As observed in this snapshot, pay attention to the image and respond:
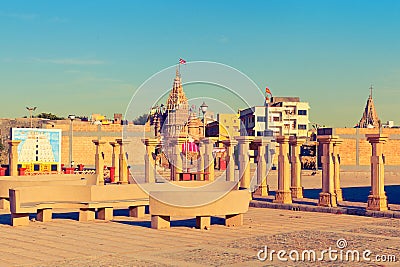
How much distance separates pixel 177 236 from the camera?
11.0 m

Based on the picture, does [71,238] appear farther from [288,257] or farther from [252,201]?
[252,201]

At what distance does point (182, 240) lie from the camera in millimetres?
10539

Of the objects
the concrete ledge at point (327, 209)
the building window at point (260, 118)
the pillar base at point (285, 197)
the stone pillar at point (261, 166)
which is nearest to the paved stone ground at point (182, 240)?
the concrete ledge at point (327, 209)

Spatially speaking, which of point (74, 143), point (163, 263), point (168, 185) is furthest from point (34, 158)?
point (163, 263)

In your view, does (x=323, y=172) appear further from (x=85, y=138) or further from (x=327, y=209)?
(x=85, y=138)

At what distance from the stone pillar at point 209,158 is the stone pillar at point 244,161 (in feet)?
8.07

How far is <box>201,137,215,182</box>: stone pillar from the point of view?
72.4 ft

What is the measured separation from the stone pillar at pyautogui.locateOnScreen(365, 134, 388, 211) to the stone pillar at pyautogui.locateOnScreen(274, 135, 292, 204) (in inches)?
113

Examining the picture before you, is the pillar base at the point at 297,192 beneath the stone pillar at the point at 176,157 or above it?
beneath

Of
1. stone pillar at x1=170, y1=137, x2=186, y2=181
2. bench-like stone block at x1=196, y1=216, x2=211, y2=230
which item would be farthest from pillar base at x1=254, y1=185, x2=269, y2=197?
bench-like stone block at x1=196, y1=216, x2=211, y2=230

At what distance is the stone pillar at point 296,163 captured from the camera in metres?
18.4

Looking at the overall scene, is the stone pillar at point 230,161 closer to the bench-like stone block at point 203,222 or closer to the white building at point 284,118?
the bench-like stone block at point 203,222

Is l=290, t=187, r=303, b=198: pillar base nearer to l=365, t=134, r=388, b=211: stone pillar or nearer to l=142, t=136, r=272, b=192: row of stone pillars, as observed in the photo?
l=142, t=136, r=272, b=192: row of stone pillars

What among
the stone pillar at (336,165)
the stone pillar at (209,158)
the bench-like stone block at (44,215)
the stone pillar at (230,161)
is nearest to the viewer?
the bench-like stone block at (44,215)
